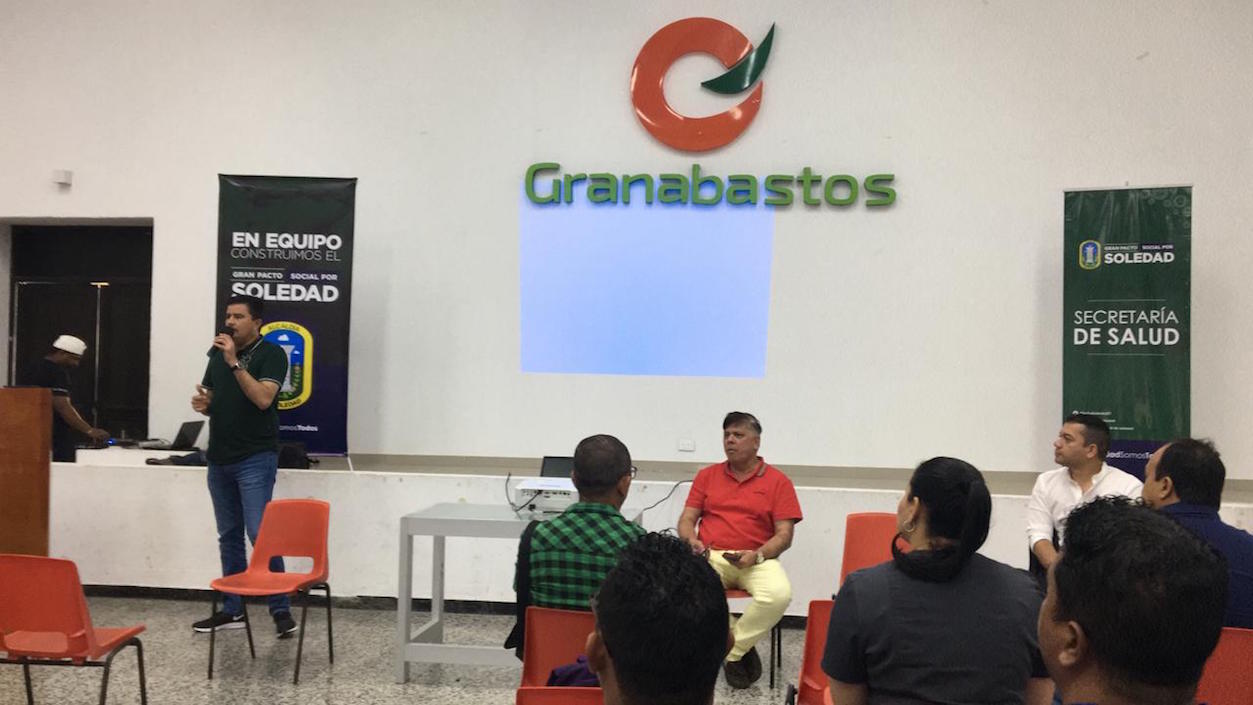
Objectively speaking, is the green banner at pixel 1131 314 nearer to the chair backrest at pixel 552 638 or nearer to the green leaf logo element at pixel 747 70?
the green leaf logo element at pixel 747 70

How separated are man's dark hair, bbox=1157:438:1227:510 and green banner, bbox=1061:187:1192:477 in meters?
2.36

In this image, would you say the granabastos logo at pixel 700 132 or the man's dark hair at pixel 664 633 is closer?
the man's dark hair at pixel 664 633

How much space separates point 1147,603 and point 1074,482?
3067 millimetres

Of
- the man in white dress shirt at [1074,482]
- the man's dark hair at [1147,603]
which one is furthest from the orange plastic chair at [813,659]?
the man's dark hair at [1147,603]

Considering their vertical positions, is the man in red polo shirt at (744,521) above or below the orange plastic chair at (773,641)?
above

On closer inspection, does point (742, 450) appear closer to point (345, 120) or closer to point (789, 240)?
point (789, 240)

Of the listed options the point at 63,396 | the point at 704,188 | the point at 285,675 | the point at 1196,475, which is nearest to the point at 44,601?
the point at 285,675

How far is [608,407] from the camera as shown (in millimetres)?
5688

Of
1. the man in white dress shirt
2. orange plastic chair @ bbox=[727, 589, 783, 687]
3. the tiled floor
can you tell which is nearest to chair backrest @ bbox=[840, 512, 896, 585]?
orange plastic chair @ bbox=[727, 589, 783, 687]

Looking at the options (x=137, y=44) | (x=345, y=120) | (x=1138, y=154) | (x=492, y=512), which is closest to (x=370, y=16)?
(x=345, y=120)

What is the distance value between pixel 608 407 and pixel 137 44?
12.9 ft

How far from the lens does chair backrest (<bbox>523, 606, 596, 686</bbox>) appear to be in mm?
2346

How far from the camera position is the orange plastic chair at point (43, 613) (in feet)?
9.25

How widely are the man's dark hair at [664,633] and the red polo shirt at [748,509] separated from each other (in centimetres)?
308
